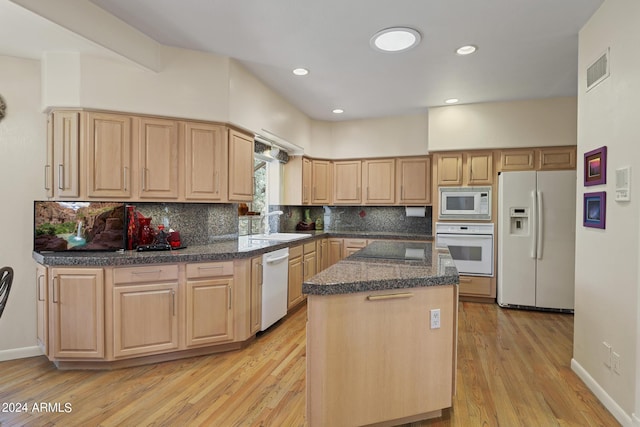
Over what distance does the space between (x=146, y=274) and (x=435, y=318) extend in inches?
84.4

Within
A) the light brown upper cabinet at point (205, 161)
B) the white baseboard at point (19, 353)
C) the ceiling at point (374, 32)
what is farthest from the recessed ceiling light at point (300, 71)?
the white baseboard at point (19, 353)

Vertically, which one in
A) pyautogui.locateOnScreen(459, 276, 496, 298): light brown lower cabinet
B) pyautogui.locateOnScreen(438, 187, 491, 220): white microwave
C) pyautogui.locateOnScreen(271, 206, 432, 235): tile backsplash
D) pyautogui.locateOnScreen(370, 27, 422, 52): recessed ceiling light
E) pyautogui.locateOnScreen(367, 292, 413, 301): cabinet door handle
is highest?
pyautogui.locateOnScreen(370, 27, 422, 52): recessed ceiling light

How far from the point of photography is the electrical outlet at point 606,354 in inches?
78.0

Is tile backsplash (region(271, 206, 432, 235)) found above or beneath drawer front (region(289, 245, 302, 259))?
above

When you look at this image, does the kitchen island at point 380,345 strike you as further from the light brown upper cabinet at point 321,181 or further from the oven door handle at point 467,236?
the light brown upper cabinet at point 321,181

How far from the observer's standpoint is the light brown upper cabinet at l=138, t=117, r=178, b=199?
276 centimetres

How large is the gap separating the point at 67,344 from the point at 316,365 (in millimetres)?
2094

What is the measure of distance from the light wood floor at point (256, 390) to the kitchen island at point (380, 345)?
0.33m

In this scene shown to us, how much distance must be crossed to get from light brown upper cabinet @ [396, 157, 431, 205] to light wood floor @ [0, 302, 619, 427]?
7.51 feet

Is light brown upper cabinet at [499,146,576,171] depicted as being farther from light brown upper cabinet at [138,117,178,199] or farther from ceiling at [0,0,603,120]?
light brown upper cabinet at [138,117,178,199]

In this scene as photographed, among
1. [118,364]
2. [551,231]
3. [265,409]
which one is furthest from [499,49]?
[118,364]

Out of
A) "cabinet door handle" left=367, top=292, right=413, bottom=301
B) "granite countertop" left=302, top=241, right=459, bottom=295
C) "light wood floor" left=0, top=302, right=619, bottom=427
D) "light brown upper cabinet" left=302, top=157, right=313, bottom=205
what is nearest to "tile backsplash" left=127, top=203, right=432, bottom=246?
"light brown upper cabinet" left=302, top=157, right=313, bottom=205

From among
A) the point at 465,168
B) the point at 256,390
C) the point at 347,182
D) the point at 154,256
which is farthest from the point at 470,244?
the point at 154,256

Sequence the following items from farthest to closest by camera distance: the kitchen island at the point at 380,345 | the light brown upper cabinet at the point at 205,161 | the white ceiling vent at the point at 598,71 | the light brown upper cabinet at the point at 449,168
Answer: the light brown upper cabinet at the point at 449,168 < the light brown upper cabinet at the point at 205,161 < the white ceiling vent at the point at 598,71 < the kitchen island at the point at 380,345
